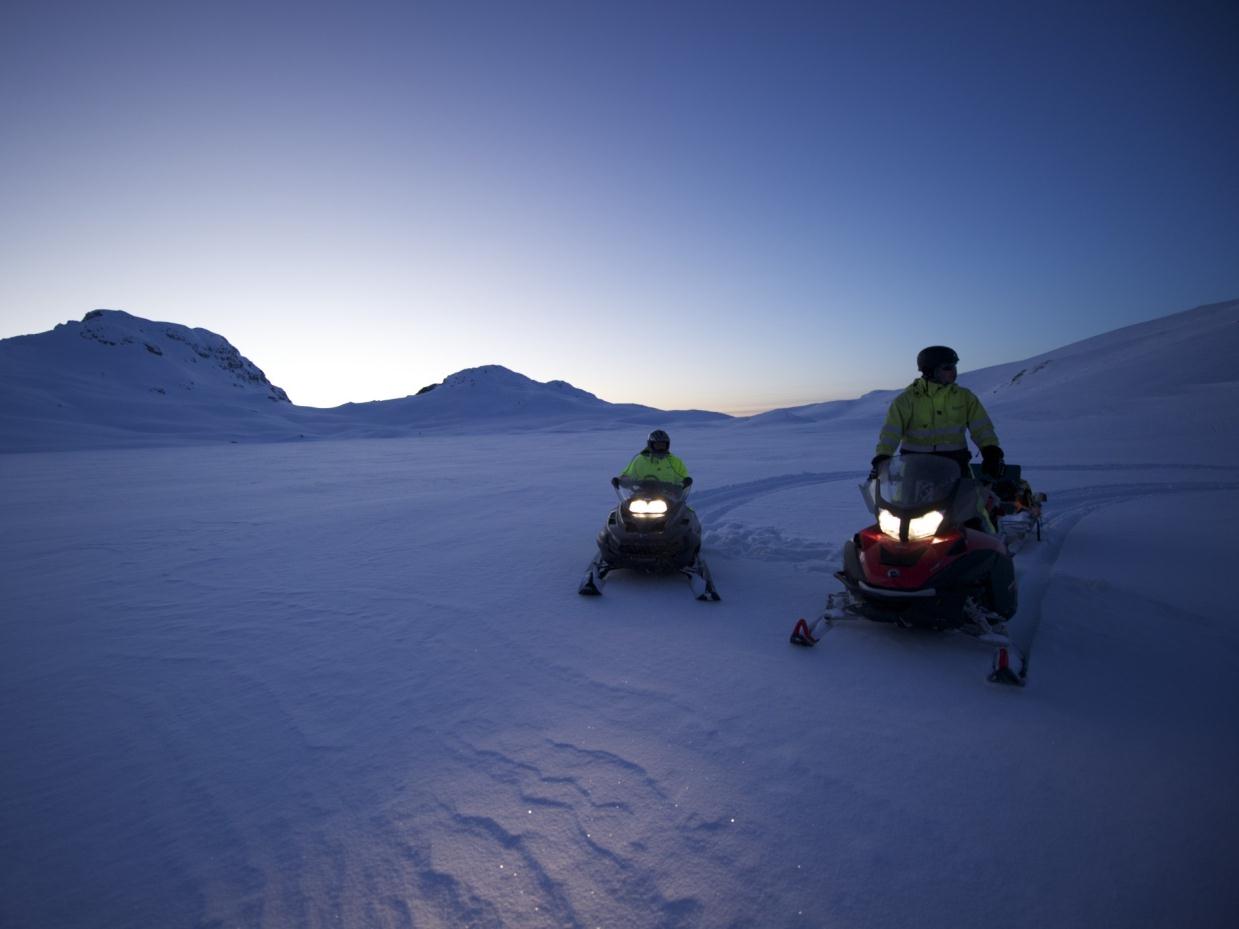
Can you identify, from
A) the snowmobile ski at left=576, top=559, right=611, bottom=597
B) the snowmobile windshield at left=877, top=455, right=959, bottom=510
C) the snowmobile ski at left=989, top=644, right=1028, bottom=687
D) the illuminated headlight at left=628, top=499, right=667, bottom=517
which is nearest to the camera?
the snowmobile ski at left=989, top=644, right=1028, bottom=687

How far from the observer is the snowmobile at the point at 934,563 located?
386cm

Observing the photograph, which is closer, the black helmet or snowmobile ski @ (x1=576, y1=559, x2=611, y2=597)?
the black helmet

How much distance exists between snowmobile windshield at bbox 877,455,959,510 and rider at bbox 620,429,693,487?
8.97 feet

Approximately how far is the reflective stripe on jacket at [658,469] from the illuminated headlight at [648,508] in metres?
0.57

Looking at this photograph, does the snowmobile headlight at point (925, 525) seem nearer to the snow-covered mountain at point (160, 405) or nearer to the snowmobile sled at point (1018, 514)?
the snowmobile sled at point (1018, 514)

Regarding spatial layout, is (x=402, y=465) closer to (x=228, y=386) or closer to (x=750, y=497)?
(x=750, y=497)

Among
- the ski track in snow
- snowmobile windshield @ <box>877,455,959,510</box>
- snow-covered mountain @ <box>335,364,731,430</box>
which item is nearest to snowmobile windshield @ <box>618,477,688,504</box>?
the ski track in snow

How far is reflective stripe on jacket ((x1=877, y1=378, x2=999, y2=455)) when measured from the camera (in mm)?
4551

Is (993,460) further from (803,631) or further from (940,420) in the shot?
(803,631)

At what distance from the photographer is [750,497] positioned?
11.8 m

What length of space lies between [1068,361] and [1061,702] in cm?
6210

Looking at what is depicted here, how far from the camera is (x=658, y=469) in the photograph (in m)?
6.70

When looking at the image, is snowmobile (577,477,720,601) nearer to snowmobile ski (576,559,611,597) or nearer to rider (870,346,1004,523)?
snowmobile ski (576,559,611,597)

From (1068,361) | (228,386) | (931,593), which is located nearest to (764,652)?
(931,593)
